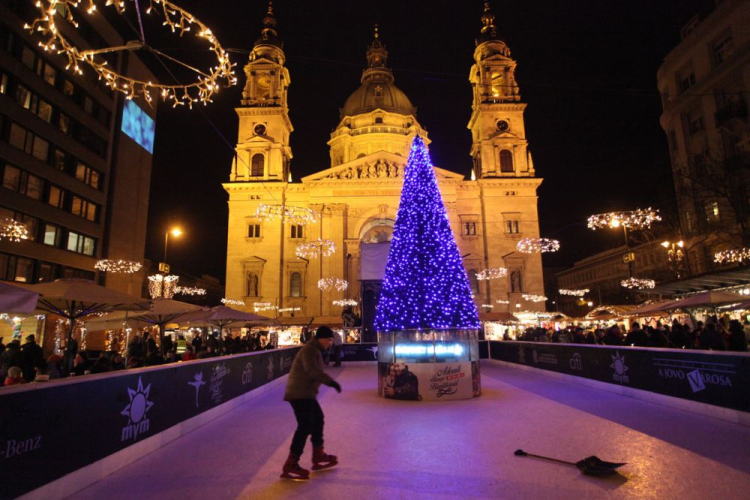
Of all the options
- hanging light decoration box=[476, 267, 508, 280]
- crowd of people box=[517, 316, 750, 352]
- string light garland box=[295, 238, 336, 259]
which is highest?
string light garland box=[295, 238, 336, 259]

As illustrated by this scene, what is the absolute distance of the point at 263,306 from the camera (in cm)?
4556

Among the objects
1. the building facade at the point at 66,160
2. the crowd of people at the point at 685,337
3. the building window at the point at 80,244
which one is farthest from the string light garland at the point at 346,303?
the crowd of people at the point at 685,337

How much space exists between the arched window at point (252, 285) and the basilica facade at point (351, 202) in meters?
0.10

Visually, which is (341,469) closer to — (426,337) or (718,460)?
(718,460)

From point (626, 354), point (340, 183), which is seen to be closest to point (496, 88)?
point (340, 183)

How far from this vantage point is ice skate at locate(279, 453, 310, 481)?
5707 mm

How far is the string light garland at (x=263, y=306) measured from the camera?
45.3 meters

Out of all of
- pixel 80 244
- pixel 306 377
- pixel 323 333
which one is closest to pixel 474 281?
pixel 80 244

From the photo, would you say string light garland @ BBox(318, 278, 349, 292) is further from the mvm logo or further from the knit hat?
the knit hat

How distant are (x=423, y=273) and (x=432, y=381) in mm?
2812

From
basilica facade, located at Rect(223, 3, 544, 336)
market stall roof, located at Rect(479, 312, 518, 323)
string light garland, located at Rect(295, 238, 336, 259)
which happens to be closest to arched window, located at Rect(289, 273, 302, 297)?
basilica facade, located at Rect(223, 3, 544, 336)

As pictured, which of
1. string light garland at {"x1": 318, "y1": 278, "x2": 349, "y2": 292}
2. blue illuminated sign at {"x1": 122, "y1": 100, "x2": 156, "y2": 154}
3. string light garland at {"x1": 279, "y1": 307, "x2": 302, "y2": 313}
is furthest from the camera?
string light garland at {"x1": 279, "y1": 307, "x2": 302, "y2": 313}

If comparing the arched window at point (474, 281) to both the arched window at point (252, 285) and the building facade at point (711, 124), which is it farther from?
the arched window at point (252, 285)

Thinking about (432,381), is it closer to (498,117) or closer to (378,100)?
(498,117)
